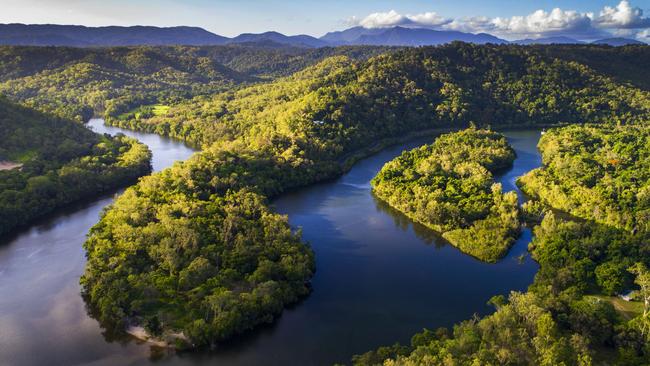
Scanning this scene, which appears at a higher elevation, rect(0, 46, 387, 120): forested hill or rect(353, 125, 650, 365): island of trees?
rect(0, 46, 387, 120): forested hill

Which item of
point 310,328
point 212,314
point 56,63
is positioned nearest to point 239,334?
point 212,314

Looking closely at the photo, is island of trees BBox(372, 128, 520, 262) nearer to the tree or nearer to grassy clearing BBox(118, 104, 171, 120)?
the tree

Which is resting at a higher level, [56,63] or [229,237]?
[56,63]

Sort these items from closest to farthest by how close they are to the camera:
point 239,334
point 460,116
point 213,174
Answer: point 239,334
point 213,174
point 460,116

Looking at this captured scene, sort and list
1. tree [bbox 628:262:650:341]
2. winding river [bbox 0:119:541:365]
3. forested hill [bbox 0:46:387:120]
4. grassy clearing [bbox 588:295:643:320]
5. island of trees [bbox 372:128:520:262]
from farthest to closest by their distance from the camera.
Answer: forested hill [bbox 0:46:387:120]
island of trees [bbox 372:128:520:262]
grassy clearing [bbox 588:295:643:320]
winding river [bbox 0:119:541:365]
tree [bbox 628:262:650:341]

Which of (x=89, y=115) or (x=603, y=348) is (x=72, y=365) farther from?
(x=89, y=115)

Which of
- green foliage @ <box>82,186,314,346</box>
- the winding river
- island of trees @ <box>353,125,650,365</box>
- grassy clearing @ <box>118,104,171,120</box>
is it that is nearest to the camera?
island of trees @ <box>353,125,650,365</box>

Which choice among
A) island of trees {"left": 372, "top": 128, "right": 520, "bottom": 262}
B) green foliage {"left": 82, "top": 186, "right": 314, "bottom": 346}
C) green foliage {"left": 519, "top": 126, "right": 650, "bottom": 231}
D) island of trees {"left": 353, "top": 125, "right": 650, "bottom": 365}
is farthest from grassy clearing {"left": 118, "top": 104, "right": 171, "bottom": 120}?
island of trees {"left": 353, "top": 125, "right": 650, "bottom": 365}
